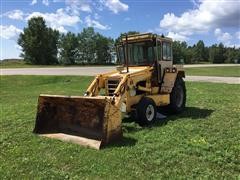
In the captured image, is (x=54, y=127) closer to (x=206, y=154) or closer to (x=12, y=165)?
(x=12, y=165)

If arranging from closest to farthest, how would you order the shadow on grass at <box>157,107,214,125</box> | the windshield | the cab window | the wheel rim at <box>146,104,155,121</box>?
the wheel rim at <box>146,104,155,121</box>, the shadow on grass at <box>157,107,214,125</box>, the windshield, the cab window

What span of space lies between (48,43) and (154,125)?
2500 inches

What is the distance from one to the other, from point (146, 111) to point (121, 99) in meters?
1.06

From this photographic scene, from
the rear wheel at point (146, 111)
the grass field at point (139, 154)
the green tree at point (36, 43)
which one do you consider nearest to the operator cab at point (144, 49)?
the rear wheel at point (146, 111)

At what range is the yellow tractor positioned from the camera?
8.35m

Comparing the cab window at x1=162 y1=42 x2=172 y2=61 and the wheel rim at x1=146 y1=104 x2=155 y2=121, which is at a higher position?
the cab window at x1=162 y1=42 x2=172 y2=61

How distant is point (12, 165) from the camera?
6809 millimetres

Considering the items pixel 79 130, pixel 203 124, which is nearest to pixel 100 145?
pixel 79 130

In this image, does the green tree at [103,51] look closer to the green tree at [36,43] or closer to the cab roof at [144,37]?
the green tree at [36,43]

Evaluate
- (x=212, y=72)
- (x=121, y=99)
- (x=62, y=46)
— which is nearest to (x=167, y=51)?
(x=121, y=99)

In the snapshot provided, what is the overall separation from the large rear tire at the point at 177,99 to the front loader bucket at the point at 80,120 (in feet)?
12.0

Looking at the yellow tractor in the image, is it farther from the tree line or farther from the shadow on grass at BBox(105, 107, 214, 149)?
the tree line


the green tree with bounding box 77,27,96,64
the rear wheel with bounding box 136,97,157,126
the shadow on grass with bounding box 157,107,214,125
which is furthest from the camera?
the green tree with bounding box 77,27,96,64

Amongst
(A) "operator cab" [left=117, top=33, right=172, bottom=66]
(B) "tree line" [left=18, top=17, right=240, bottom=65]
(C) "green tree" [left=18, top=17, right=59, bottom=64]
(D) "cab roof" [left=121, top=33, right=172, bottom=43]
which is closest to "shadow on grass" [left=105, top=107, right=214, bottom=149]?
(A) "operator cab" [left=117, top=33, right=172, bottom=66]
